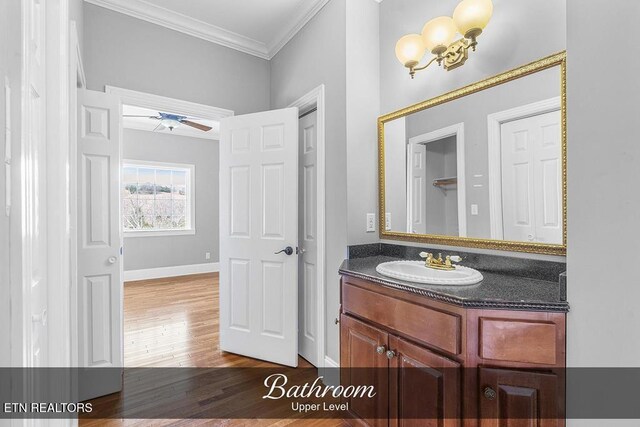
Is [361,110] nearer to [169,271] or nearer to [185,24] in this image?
[185,24]


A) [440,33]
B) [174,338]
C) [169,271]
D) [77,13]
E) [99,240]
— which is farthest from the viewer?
[169,271]

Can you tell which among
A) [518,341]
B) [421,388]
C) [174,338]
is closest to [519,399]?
[518,341]

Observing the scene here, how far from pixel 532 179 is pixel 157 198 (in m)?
5.72

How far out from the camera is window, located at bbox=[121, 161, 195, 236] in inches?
207

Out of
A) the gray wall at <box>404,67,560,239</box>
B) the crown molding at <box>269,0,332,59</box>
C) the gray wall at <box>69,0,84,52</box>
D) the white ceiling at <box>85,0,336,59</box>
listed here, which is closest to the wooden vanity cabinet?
the gray wall at <box>404,67,560,239</box>

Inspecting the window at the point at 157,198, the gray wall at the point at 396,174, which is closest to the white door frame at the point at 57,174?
the gray wall at the point at 396,174

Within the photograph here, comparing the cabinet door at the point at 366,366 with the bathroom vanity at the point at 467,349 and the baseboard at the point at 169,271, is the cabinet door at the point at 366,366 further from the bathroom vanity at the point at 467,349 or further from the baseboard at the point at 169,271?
the baseboard at the point at 169,271

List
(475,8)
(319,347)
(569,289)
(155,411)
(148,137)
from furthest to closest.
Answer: (148,137)
(319,347)
(155,411)
(475,8)
(569,289)

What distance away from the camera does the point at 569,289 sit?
1037 mm

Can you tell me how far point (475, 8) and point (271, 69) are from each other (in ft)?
6.90

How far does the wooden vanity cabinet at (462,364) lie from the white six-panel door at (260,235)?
1067 mm

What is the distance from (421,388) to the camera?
4.11ft

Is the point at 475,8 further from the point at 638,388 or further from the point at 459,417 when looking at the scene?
the point at 459,417

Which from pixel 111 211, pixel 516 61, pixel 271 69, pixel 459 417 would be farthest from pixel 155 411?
pixel 271 69
